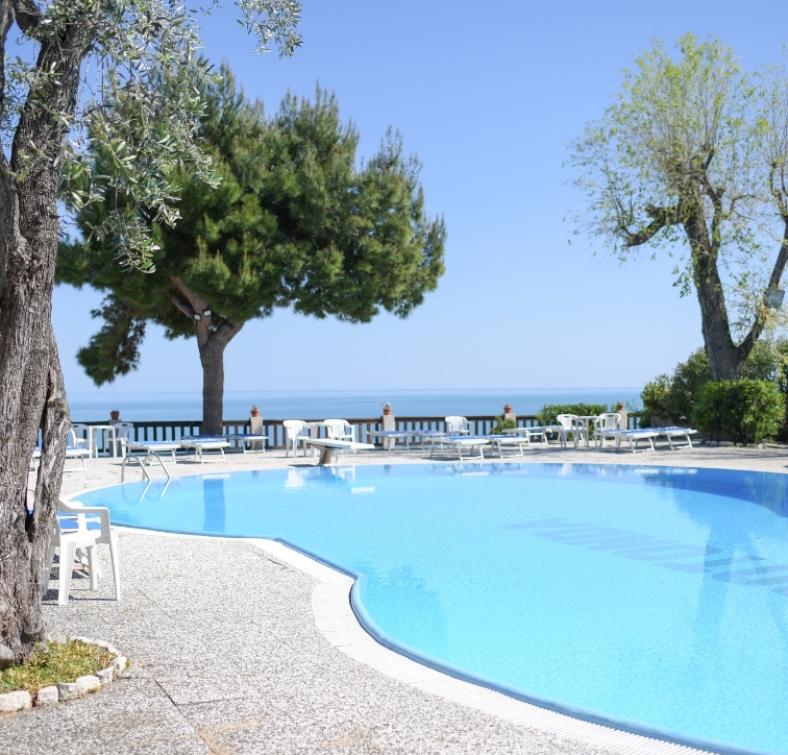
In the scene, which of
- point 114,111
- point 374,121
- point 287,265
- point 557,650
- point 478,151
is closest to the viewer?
point 114,111

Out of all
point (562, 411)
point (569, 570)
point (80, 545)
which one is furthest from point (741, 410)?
point (80, 545)

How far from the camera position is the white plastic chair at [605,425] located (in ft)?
60.9

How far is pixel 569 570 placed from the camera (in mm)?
8164

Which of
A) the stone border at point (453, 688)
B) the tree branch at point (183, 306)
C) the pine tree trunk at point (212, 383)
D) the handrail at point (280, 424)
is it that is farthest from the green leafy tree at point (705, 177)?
the stone border at point (453, 688)

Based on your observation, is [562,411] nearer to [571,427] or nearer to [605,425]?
[605,425]

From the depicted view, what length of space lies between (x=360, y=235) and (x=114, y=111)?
15.9 meters

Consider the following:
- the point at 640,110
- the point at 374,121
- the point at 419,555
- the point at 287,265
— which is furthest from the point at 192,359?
the point at 419,555

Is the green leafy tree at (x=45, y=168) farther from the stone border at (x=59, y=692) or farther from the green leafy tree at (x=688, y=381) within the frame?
the green leafy tree at (x=688, y=381)

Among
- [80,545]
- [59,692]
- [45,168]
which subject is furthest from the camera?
[80,545]

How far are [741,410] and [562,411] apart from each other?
13.8 feet

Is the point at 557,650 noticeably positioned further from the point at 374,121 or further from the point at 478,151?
the point at 478,151

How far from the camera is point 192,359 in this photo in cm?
2291

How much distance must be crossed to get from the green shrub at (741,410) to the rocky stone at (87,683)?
1681 cm

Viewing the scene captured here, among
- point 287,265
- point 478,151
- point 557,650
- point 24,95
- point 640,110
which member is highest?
point 478,151
